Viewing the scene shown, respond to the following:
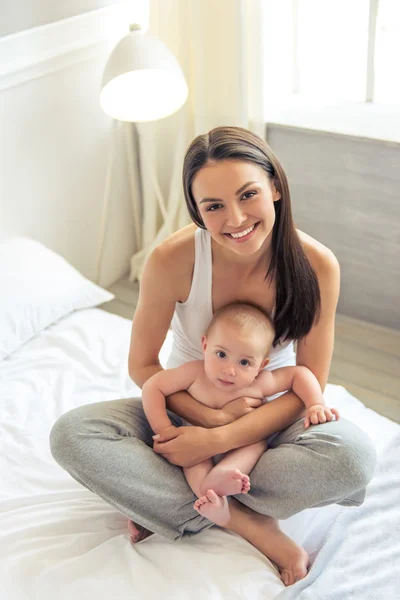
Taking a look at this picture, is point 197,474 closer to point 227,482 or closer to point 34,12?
point 227,482

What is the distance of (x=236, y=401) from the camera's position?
59.4 inches

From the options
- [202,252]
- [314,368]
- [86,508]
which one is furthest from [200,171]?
[86,508]

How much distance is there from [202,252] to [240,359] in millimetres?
253

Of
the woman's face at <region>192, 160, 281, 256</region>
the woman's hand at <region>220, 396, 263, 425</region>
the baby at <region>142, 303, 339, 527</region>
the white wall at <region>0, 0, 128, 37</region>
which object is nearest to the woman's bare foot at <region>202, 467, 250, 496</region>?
the baby at <region>142, 303, 339, 527</region>

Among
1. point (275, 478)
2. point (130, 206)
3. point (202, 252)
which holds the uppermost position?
point (202, 252)

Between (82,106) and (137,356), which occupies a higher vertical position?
(82,106)

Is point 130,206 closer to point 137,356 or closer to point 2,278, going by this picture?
point 2,278

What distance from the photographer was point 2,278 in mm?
2102

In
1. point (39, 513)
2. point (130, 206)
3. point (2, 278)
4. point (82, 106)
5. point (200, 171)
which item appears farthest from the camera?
point (130, 206)

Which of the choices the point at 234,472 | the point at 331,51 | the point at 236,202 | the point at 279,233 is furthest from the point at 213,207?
the point at 331,51

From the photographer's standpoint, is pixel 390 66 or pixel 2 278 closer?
pixel 2 278

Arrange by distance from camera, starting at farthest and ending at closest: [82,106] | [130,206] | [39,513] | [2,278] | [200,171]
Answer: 1. [130,206]
2. [82,106]
3. [2,278]
4. [39,513]
5. [200,171]

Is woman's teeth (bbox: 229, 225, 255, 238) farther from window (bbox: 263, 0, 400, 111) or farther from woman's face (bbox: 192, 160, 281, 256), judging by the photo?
window (bbox: 263, 0, 400, 111)

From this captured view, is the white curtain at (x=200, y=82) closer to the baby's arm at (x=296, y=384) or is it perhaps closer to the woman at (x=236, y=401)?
the woman at (x=236, y=401)
